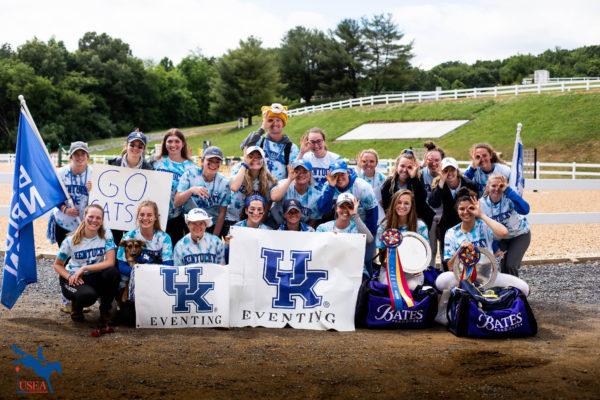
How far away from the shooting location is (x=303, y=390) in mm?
3963

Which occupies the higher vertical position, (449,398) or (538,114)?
(538,114)

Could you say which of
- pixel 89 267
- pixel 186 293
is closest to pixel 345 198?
pixel 186 293

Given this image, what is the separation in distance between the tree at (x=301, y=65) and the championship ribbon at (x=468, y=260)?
69.5 meters

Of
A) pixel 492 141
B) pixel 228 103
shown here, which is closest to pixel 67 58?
pixel 228 103

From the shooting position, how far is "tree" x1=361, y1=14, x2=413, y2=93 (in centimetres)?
6731

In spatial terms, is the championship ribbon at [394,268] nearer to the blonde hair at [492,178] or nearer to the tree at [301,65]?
the blonde hair at [492,178]

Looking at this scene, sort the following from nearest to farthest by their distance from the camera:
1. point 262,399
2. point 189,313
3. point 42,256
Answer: point 262,399
point 189,313
point 42,256

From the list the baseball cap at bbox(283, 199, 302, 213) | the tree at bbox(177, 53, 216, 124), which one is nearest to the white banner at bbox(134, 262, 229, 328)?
the baseball cap at bbox(283, 199, 302, 213)

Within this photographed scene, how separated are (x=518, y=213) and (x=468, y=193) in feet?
2.60

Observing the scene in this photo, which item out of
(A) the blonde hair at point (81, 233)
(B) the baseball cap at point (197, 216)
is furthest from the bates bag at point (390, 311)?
(A) the blonde hair at point (81, 233)

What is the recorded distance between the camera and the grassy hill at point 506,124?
29.0 metres

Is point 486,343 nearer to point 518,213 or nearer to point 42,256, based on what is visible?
point 518,213

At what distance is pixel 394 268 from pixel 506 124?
2994 cm

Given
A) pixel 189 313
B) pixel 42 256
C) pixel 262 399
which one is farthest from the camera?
pixel 42 256
